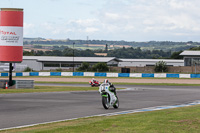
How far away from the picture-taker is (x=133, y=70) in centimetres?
8975

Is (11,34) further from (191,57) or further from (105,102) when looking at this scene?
(191,57)

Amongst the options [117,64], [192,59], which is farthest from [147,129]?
[117,64]

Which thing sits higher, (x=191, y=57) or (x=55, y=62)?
(x=191, y=57)

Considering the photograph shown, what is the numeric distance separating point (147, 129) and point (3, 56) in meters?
29.7

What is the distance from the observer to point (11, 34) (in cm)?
3709

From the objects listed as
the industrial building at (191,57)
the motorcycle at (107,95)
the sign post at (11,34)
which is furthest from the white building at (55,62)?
the motorcycle at (107,95)

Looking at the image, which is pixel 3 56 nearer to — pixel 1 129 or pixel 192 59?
pixel 1 129

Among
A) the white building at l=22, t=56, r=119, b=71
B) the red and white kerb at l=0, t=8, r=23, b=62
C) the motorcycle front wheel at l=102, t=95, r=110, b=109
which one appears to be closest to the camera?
the motorcycle front wheel at l=102, t=95, r=110, b=109

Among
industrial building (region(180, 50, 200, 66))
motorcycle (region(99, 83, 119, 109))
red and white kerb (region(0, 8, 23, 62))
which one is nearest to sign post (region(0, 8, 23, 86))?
red and white kerb (region(0, 8, 23, 62))

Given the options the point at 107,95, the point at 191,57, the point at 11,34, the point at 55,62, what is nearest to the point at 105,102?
the point at 107,95

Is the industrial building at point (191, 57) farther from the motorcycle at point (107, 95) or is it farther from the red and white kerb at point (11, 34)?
the motorcycle at point (107, 95)

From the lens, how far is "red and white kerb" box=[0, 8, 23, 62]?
36.8 metres

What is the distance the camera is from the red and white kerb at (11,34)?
1447 inches

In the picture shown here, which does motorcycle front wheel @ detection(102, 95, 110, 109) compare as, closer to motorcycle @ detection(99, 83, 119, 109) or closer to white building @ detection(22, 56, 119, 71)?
motorcycle @ detection(99, 83, 119, 109)
